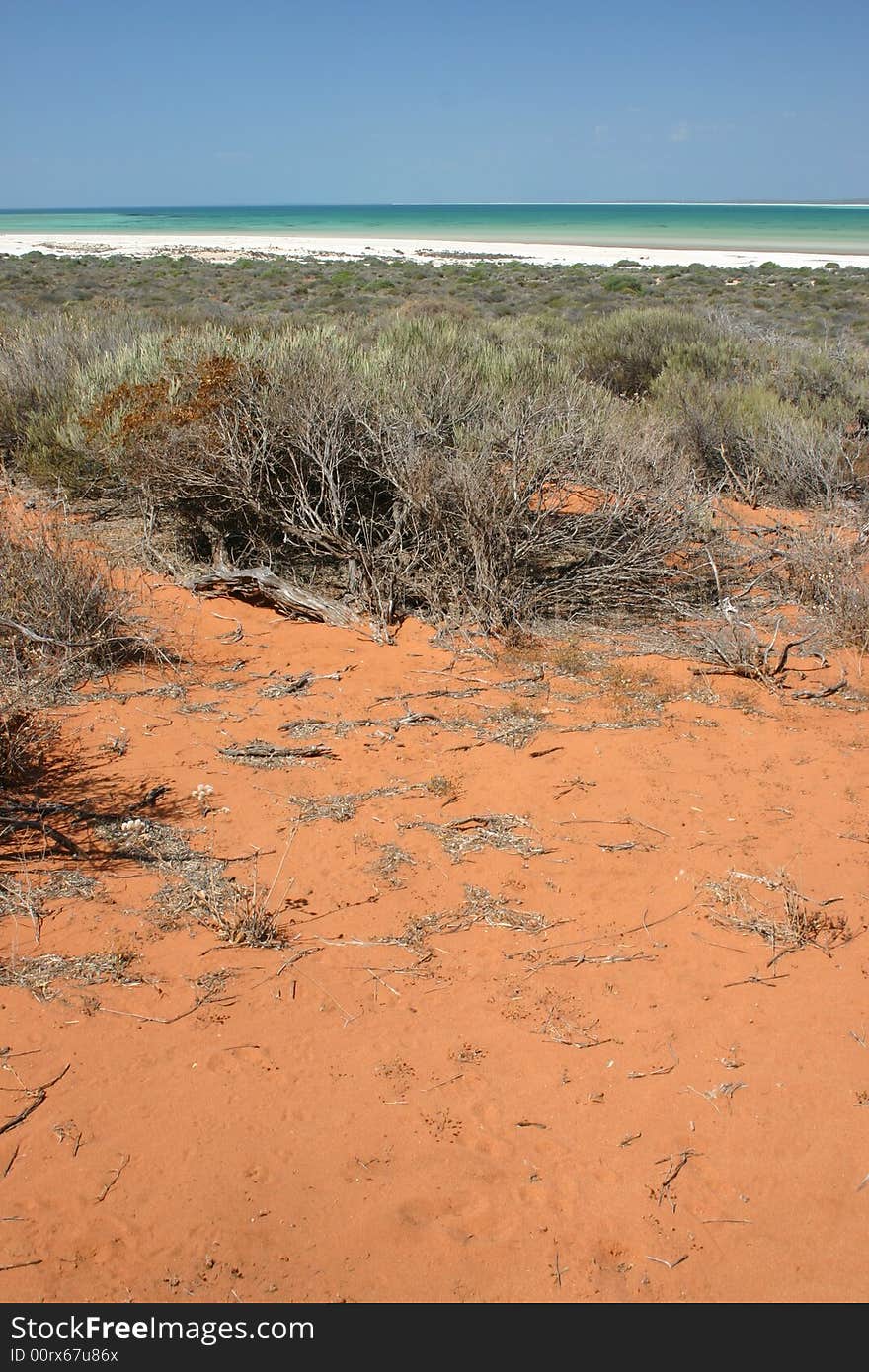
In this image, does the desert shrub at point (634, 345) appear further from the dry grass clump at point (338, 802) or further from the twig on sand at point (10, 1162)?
the twig on sand at point (10, 1162)

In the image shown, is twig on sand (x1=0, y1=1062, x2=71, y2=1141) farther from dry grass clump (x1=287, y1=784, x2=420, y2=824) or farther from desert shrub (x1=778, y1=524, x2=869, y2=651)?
desert shrub (x1=778, y1=524, x2=869, y2=651)

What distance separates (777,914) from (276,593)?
432 centimetres

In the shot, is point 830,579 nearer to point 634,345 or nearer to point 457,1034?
point 457,1034

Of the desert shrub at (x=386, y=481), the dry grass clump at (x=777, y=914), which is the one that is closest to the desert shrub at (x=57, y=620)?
the desert shrub at (x=386, y=481)

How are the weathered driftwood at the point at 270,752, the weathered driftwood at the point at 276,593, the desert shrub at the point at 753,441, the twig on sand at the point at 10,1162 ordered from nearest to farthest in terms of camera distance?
the twig on sand at the point at 10,1162
the weathered driftwood at the point at 270,752
the weathered driftwood at the point at 276,593
the desert shrub at the point at 753,441

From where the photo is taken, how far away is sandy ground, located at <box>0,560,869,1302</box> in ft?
7.89

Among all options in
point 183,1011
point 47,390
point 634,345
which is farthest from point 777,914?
point 634,345

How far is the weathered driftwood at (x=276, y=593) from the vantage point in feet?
Answer: 22.1

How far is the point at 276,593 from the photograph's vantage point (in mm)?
6809

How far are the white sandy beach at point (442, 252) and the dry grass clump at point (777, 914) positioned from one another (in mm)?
43485

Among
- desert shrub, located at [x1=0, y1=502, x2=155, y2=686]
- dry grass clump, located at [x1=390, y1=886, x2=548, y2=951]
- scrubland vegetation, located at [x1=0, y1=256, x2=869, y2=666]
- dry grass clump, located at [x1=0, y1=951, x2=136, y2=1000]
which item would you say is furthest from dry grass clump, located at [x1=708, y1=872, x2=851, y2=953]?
desert shrub, located at [x1=0, y1=502, x2=155, y2=686]

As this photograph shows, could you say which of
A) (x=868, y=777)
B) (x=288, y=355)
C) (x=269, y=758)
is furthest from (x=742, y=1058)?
(x=288, y=355)

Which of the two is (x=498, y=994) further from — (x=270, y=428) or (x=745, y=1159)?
(x=270, y=428)

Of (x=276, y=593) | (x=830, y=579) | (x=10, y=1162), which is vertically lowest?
(x=10, y=1162)
